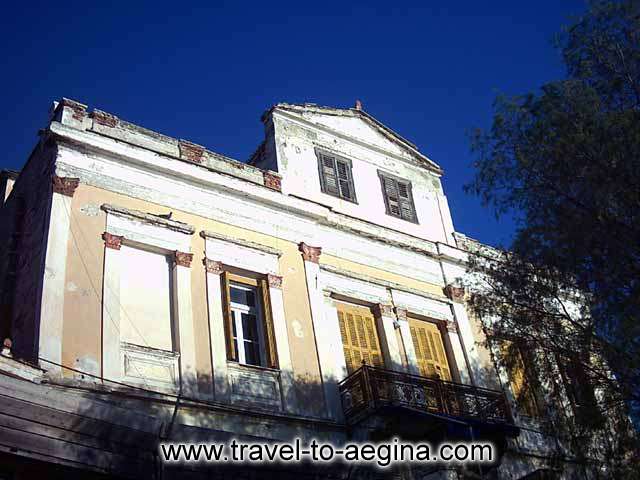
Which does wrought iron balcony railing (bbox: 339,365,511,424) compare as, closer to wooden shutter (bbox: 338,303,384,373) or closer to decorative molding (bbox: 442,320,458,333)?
wooden shutter (bbox: 338,303,384,373)

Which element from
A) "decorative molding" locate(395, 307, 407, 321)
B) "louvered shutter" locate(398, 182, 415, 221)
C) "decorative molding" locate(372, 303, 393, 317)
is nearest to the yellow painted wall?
"decorative molding" locate(372, 303, 393, 317)

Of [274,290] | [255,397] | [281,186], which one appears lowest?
[255,397]

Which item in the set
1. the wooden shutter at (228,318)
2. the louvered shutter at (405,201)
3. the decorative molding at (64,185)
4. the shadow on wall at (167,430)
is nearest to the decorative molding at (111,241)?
the decorative molding at (64,185)

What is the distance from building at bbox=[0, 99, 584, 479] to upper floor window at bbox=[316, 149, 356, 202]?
0.05 meters

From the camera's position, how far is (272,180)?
54.3 ft

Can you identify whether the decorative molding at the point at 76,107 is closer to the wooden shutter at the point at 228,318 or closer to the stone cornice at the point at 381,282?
the wooden shutter at the point at 228,318

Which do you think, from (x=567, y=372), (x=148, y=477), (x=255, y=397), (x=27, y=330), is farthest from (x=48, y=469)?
(x=567, y=372)

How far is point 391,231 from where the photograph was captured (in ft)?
58.2

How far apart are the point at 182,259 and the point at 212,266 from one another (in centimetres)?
59

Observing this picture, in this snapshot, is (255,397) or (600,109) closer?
(600,109)

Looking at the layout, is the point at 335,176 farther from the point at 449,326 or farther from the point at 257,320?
the point at 257,320

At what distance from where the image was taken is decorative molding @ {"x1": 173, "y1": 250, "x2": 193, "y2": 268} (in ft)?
45.5

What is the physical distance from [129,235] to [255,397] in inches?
139

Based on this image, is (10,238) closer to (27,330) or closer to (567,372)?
(27,330)
